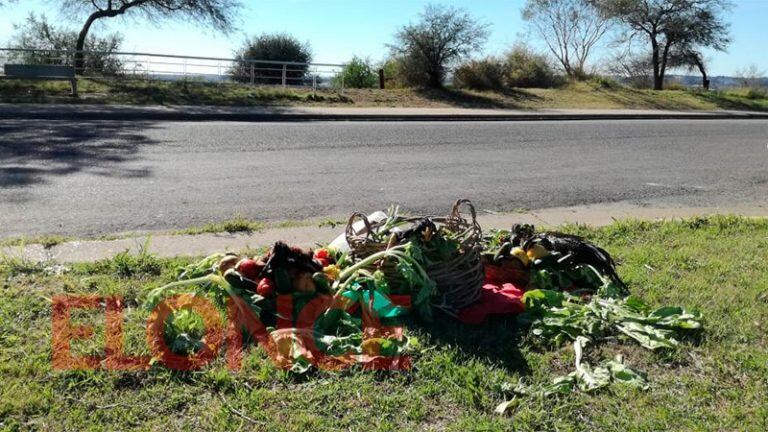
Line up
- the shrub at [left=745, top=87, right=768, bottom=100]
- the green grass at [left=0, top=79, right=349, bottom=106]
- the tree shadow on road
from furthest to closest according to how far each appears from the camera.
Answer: the shrub at [left=745, top=87, right=768, bottom=100] → the green grass at [left=0, top=79, right=349, bottom=106] → the tree shadow on road

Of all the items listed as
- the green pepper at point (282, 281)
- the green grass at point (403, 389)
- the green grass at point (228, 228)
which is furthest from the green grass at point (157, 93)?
the green pepper at point (282, 281)

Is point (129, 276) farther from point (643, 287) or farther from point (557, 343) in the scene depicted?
point (643, 287)

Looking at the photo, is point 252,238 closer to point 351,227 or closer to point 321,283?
point 351,227

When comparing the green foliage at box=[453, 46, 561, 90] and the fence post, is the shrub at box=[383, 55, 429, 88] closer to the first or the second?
the fence post

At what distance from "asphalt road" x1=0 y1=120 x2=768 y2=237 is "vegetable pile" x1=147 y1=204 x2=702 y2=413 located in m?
2.58

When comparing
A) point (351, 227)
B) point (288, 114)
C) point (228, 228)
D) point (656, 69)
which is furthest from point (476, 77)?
point (351, 227)

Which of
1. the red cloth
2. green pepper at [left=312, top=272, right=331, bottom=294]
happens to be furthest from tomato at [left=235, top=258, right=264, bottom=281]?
the red cloth

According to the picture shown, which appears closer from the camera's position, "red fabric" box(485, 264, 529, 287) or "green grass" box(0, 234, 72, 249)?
"red fabric" box(485, 264, 529, 287)

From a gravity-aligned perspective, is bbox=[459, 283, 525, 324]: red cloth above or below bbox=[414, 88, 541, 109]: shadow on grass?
below

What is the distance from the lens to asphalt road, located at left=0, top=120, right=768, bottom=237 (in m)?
6.64

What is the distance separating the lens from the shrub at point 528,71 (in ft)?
92.2

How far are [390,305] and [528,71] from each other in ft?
A: 86.4

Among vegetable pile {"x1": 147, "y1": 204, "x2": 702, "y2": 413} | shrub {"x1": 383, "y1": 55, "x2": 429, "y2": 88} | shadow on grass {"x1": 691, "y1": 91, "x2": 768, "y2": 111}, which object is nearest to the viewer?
vegetable pile {"x1": 147, "y1": 204, "x2": 702, "y2": 413}

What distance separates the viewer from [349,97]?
20.5 meters
